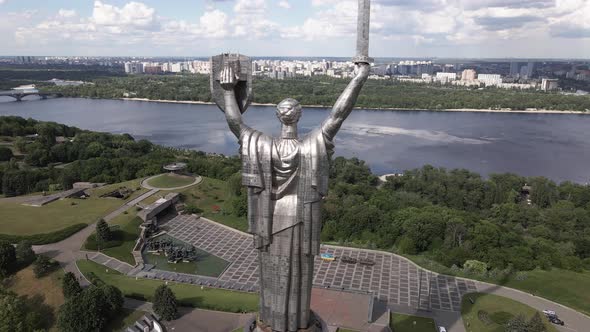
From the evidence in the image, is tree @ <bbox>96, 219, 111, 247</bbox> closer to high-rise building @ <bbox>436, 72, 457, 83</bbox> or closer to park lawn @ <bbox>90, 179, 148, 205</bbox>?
park lawn @ <bbox>90, 179, 148, 205</bbox>

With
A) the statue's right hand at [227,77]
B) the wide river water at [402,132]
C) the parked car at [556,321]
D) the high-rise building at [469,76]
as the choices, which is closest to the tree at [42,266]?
the statue's right hand at [227,77]

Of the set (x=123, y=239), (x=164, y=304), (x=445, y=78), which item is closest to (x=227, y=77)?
(x=164, y=304)

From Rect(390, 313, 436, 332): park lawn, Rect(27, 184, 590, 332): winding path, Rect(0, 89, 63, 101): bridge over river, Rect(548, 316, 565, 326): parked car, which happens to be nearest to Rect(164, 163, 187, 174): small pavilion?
Rect(27, 184, 590, 332): winding path

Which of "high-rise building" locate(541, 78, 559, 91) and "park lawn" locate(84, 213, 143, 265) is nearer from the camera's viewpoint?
"park lawn" locate(84, 213, 143, 265)

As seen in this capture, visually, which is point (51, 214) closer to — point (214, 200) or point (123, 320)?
point (214, 200)

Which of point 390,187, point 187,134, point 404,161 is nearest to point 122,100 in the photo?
point 187,134

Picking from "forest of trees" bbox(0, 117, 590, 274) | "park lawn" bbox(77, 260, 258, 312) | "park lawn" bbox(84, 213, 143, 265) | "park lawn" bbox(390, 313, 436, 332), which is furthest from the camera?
"forest of trees" bbox(0, 117, 590, 274)

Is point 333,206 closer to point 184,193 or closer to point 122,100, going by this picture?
point 184,193
